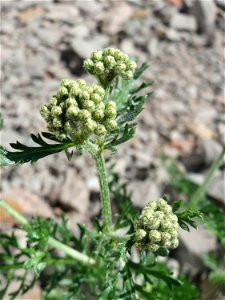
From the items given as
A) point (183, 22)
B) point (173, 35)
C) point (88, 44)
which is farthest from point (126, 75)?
point (183, 22)

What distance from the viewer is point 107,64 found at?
10.9 ft

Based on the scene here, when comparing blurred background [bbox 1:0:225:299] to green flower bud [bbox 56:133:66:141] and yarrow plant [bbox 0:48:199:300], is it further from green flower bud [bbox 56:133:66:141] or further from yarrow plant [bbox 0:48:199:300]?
green flower bud [bbox 56:133:66:141]

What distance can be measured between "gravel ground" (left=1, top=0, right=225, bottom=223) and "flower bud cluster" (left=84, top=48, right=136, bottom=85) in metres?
2.95

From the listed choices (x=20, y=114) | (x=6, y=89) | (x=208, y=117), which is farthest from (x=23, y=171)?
(x=208, y=117)

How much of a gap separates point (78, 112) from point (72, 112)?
0.15 ft

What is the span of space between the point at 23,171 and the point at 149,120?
5.97 ft

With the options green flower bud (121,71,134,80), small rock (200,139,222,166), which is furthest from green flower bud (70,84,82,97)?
small rock (200,139,222,166)

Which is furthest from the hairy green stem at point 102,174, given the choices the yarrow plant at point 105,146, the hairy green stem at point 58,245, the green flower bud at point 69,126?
the hairy green stem at point 58,245

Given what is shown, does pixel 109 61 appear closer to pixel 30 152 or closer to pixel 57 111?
pixel 57 111

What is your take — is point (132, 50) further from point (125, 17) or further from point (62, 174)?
point (62, 174)

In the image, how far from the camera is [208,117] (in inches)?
295

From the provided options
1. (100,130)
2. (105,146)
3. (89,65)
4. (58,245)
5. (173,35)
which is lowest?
(58,245)

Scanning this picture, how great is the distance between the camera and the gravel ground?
21.3ft

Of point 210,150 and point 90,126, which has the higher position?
point 90,126
